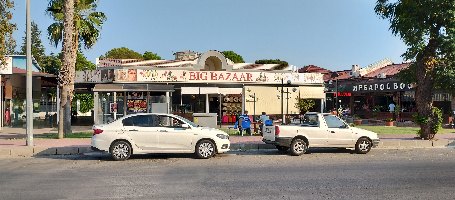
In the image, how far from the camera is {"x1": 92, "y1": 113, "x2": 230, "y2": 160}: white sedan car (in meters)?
16.0

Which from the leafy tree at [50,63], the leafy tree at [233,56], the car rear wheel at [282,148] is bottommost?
the car rear wheel at [282,148]

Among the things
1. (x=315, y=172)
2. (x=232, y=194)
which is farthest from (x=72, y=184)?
(x=315, y=172)

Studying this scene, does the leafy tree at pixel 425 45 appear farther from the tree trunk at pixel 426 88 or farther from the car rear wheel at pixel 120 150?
the car rear wheel at pixel 120 150

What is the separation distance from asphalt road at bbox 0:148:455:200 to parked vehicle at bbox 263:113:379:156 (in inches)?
25.5

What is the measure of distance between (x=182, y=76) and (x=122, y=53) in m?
49.0

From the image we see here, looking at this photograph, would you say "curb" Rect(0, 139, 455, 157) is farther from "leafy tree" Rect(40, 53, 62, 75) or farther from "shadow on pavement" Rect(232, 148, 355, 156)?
"leafy tree" Rect(40, 53, 62, 75)

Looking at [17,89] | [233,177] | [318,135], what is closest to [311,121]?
[318,135]

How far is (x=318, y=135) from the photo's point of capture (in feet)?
58.2

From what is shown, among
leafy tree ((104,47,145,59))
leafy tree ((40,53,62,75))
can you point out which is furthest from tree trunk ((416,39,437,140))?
leafy tree ((104,47,145,59))

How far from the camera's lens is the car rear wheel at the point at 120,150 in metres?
15.9

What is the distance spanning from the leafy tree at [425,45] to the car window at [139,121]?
12.3m

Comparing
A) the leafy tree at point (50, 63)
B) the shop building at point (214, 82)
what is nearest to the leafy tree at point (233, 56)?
the leafy tree at point (50, 63)

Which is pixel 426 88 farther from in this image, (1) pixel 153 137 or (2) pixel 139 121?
(2) pixel 139 121

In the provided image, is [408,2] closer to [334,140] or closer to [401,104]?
[334,140]
